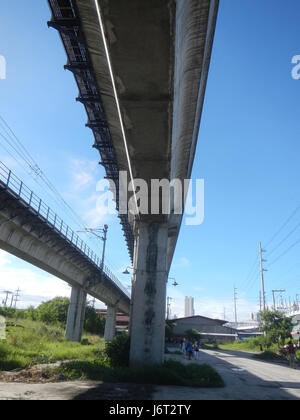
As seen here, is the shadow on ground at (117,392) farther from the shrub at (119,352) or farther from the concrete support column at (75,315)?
the concrete support column at (75,315)

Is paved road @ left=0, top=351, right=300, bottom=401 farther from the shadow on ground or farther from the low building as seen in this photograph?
the low building

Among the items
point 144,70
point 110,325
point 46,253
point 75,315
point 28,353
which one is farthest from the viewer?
point 110,325

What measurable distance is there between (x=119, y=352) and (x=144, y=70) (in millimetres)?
11159

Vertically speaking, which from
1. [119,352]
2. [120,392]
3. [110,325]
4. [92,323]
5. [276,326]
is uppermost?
[276,326]

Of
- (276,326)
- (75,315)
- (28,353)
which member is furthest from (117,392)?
(276,326)

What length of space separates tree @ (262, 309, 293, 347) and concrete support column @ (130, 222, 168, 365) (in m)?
25.6

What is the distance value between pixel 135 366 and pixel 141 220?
592 centimetres

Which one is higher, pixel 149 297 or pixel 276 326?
pixel 149 297

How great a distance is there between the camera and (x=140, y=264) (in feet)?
44.1

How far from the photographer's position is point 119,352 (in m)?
12.9

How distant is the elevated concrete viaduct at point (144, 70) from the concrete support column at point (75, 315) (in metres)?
20.7

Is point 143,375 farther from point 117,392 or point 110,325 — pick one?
point 110,325

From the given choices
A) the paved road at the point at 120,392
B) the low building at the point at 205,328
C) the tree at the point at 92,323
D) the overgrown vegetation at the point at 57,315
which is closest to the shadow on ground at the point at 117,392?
→ the paved road at the point at 120,392
